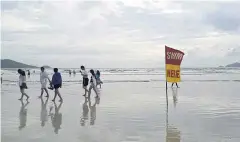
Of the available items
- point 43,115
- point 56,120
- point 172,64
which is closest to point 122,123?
point 56,120

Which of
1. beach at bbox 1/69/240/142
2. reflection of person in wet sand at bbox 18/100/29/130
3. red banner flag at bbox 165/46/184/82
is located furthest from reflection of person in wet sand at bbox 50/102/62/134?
red banner flag at bbox 165/46/184/82

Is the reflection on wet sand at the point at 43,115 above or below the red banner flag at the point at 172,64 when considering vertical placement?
below

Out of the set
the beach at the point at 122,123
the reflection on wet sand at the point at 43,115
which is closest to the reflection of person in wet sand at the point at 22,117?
the beach at the point at 122,123

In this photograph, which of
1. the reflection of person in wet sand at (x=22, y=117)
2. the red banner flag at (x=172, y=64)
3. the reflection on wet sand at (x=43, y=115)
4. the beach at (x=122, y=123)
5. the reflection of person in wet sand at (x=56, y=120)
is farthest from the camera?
the red banner flag at (x=172, y=64)

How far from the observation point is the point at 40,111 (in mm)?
13906

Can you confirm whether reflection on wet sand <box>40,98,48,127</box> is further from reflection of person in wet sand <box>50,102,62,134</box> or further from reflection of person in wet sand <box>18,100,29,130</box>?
reflection of person in wet sand <box>18,100,29,130</box>

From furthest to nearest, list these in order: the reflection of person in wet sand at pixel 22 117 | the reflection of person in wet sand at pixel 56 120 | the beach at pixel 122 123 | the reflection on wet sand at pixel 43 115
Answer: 1. the reflection on wet sand at pixel 43 115
2. the reflection of person in wet sand at pixel 22 117
3. the reflection of person in wet sand at pixel 56 120
4. the beach at pixel 122 123

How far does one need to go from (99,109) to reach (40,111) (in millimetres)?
2212

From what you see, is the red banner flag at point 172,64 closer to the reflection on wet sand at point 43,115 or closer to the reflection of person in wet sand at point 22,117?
the reflection on wet sand at point 43,115

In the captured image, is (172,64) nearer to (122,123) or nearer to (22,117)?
(122,123)

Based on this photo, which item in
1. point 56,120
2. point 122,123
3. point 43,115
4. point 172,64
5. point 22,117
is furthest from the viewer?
point 172,64

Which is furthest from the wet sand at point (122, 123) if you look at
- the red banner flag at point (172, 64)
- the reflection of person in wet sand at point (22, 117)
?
the red banner flag at point (172, 64)

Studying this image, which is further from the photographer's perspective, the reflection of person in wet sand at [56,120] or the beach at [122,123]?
the reflection of person in wet sand at [56,120]

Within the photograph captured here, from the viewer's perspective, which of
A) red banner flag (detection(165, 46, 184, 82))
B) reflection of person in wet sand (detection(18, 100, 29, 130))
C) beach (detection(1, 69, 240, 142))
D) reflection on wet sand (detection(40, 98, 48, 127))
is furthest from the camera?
red banner flag (detection(165, 46, 184, 82))
